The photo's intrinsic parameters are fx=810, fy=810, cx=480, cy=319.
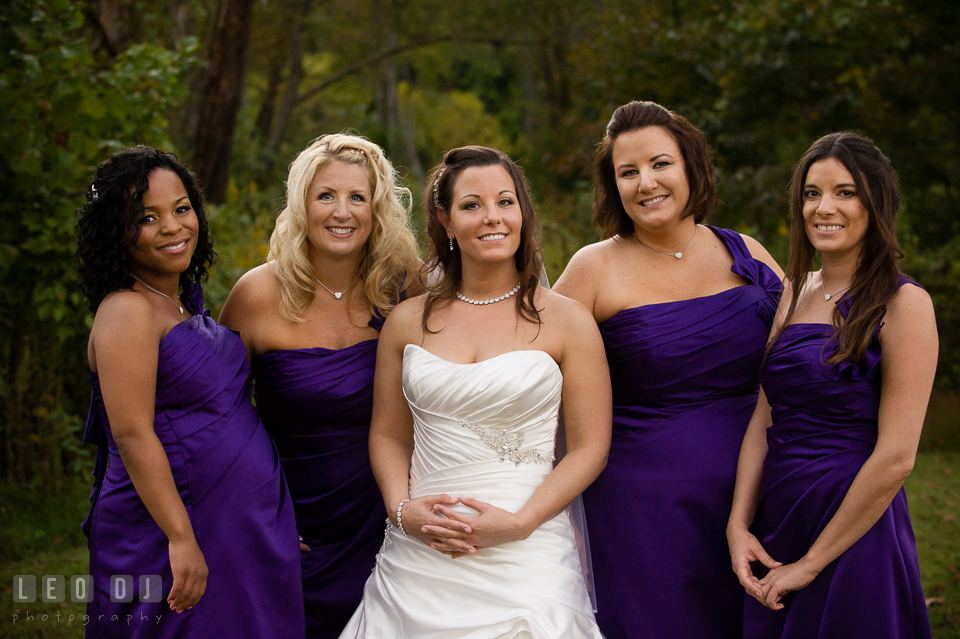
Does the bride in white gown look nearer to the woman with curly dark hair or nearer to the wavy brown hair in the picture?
the woman with curly dark hair

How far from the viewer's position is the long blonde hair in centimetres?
341

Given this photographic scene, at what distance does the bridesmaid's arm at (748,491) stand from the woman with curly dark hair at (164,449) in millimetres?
1617

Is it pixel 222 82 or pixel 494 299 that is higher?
pixel 222 82

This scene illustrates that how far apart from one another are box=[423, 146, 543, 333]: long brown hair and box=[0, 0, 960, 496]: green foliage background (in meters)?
1.42

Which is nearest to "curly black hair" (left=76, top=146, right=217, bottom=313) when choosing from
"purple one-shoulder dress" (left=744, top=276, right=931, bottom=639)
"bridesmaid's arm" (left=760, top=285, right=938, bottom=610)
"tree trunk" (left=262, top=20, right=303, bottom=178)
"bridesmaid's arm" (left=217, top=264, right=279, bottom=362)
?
"bridesmaid's arm" (left=217, top=264, right=279, bottom=362)

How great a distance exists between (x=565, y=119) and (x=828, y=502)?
10.3m

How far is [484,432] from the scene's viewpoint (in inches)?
113

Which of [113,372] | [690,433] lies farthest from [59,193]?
[690,433]

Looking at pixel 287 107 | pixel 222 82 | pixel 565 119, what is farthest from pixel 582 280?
pixel 287 107

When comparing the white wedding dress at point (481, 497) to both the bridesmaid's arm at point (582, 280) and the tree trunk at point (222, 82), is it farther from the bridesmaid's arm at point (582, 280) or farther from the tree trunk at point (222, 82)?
the tree trunk at point (222, 82)

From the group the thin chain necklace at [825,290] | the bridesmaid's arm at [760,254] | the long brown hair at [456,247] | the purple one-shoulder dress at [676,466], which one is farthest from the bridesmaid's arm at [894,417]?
the long brown hair at [456,247]

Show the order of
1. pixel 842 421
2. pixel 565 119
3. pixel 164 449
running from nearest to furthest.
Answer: pixel 842 421 < pixel 164 449 < pixel 565 119

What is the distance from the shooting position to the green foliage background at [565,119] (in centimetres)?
517

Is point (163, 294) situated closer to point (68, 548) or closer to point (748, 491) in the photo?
point (748, 491)
